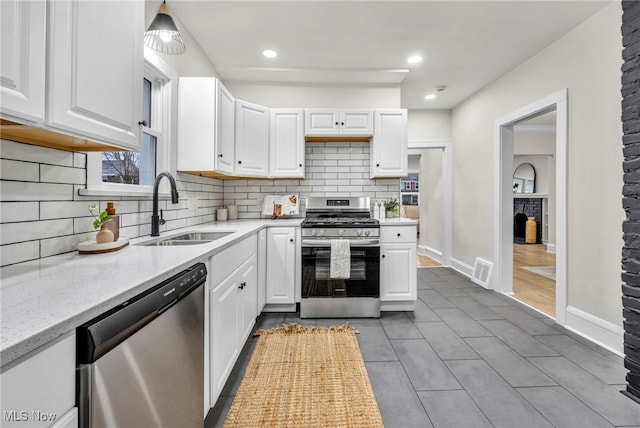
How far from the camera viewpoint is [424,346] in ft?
7.72

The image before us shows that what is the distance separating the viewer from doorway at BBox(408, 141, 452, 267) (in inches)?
197

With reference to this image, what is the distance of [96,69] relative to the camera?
1.14 metres

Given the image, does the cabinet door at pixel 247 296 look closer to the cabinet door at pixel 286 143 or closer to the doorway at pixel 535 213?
the cabinet door at pixel 286 143

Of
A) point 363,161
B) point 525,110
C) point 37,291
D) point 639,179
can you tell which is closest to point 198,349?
point 37,291

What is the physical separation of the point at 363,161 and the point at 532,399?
2.69m

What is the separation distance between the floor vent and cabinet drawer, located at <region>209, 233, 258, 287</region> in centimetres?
306

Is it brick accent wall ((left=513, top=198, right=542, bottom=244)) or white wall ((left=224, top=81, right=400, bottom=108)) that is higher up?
white wall ((left=224, top=81, right=400, bottom=108))

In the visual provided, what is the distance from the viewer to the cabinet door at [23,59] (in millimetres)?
804

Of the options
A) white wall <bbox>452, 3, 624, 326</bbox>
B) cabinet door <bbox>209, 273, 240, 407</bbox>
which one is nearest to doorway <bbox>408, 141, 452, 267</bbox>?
white wall <bbox>452, 3, 624, 326</bbox>

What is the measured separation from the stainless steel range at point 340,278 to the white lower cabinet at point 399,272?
0.54ft

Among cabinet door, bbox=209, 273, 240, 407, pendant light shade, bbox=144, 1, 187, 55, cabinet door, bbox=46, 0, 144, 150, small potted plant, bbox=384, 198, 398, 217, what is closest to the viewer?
cabinet door, bbox=46, 0, 144, 150

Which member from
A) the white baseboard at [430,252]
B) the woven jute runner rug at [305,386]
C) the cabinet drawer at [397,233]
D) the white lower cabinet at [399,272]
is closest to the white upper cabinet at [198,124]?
the woven jute runner rug at [305,386]

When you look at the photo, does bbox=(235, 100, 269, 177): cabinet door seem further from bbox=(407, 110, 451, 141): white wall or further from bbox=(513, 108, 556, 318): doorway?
bbox=(513, 108, 556, 318): doorway

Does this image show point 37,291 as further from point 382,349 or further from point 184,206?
point 382,349
